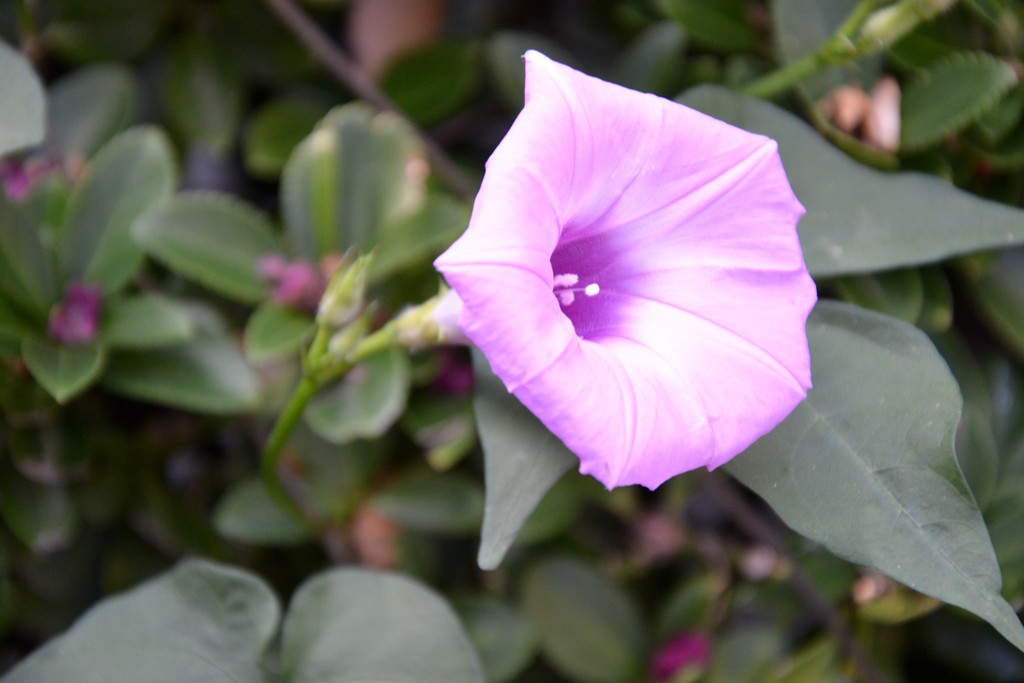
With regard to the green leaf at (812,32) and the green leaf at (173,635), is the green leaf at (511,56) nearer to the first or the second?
the green leaf at (812,32)

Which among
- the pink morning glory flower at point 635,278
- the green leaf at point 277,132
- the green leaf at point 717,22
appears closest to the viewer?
the pink morning glory flower at point 635,278

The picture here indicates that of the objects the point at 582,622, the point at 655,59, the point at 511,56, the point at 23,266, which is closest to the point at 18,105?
the point at 23,266

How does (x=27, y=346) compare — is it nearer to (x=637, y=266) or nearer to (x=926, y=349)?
(x=637, y=266)

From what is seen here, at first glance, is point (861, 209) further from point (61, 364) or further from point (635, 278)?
point (61, 364)

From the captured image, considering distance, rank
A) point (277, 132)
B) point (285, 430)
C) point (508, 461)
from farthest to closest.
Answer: point (277, 132) < point (285, 430) < point (508, 461)

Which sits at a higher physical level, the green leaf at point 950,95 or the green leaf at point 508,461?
the green leaf at point 950,95

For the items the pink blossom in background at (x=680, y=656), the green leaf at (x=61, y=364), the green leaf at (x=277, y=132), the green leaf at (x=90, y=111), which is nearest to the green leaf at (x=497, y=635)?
the pink blossom in background at (x=680, y=656)

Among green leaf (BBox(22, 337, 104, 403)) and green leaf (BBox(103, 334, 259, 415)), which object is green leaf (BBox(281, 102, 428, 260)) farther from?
green leaf (BBox(22, 337, 104, 403))
